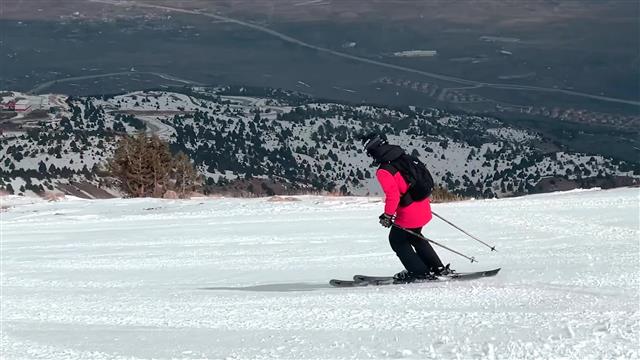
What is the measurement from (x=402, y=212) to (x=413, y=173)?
432mm

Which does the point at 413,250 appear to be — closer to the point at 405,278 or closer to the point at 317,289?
the point at 405,278

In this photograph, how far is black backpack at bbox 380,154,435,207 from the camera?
26.3ft

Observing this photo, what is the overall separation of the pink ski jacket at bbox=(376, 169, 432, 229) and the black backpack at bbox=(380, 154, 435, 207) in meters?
0.04

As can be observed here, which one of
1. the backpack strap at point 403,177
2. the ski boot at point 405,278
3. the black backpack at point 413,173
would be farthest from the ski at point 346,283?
the black backpack at point 413,173

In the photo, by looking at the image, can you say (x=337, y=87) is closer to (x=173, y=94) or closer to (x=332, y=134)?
(x=173, y=94)

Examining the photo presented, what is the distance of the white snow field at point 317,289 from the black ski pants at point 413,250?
0.75 ft

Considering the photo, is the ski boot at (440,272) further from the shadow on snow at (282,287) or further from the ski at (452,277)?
the shadow on snow at (282,287)

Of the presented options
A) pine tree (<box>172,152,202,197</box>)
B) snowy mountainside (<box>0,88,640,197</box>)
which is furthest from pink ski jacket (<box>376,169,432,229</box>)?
snowy mountainside (<box>0,88,640,197</box>)

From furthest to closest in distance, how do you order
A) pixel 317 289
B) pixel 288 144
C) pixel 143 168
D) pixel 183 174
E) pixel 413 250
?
pixel 288 144, pixel 183 174, pixel 143 168, pixel 317 289, pixel 413 250

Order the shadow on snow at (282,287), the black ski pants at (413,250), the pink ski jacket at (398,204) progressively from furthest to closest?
the shadow on snow at (282,287) < the black ski pants at (413,250) < the pink ski jacket at (398,204)

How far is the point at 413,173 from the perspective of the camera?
8047 millimetres

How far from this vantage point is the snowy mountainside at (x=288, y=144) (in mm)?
64250

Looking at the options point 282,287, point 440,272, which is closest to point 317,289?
point 282,287

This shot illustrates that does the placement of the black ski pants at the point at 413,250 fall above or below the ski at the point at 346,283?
above
